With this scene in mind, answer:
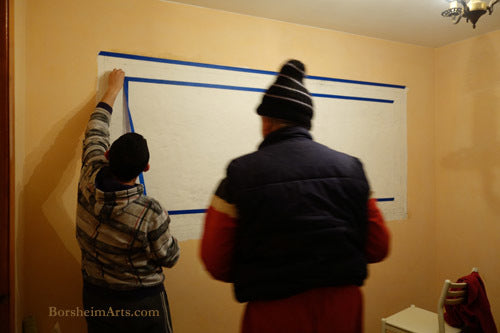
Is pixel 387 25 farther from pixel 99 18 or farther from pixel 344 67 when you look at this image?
pixel 99 18

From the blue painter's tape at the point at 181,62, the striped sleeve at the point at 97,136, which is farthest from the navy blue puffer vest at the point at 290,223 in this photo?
the blue painter's tape at the point at 181,62

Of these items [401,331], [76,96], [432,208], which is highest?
[76,96]

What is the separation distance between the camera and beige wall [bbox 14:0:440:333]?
70.8 inches

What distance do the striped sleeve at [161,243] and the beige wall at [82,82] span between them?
2.16 ft

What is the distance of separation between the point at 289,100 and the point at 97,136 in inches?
38.3

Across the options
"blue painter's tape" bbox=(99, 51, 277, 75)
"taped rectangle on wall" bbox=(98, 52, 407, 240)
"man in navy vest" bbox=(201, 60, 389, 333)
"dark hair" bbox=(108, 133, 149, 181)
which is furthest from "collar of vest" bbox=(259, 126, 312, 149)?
"blue painter's tape" bbox=(99, 51, 277, 75)

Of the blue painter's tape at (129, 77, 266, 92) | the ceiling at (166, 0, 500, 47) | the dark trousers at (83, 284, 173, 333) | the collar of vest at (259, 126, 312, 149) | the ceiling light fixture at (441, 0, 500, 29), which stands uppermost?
the ceiling at (166, 0, 500, 47)

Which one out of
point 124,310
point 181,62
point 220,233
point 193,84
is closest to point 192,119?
point 193,84

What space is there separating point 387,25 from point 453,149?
3.93 ft

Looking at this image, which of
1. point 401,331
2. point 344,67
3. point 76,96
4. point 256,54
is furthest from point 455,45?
point 76,96

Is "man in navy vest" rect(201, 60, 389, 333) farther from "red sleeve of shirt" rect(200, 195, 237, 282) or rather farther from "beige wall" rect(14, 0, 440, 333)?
"beige wall" rect(14, 0, 440, 333)

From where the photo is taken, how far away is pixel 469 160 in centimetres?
282

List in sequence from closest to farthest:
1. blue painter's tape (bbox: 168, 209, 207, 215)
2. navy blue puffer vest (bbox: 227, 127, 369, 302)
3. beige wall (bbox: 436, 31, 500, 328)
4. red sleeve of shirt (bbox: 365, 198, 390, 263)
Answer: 1. navy blue puffer vest (bbox: 227, 127, 369, 302)
2. red sleeve of shirt (bbox: 365, 198, 390, 263)
3. blue painter's tape (bbox: 168, 209, 207, 215)
4. beige wall (bbox: 436, 31, 500, 328)

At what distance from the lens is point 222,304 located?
7.43ft
